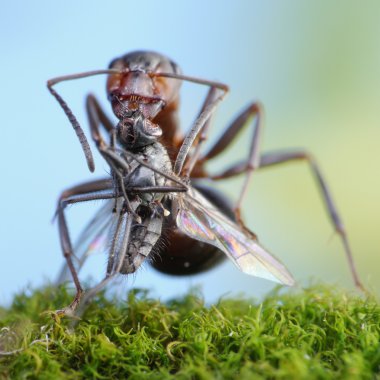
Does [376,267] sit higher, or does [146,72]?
[146,72]

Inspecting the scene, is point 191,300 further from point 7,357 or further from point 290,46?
point 290,46

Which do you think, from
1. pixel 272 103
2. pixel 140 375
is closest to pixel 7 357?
pixel 140 375

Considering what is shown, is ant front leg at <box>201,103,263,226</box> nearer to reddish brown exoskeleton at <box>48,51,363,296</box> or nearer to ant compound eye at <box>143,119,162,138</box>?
reddish brown exoskeleton at <box>48,51,363,296</box>

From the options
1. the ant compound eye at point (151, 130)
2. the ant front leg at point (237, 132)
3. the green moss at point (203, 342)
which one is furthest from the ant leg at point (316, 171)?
the ant compound eye at point (151, 130)

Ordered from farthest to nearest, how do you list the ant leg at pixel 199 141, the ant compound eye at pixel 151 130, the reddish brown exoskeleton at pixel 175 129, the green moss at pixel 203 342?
the ant leg at pixel 199 141
the reddish brown exoskeleton at pixel 175 129
the ant compound eye at pixel 151 130
the green moss at pixel 203 342

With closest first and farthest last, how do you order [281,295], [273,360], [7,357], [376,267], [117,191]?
[273,360], [7,357], [117,191], [281,295], [376,267]

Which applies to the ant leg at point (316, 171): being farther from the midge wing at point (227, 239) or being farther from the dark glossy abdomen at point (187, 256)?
the midge wing at point (227, 239)

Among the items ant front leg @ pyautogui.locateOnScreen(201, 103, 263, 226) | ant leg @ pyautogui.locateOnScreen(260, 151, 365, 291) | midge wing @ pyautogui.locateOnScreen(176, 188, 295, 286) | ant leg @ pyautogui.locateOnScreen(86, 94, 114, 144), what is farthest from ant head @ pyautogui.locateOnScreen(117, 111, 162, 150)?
ant leg @ pyautogui.locateOnScreen(260, 151, 365, 291)
